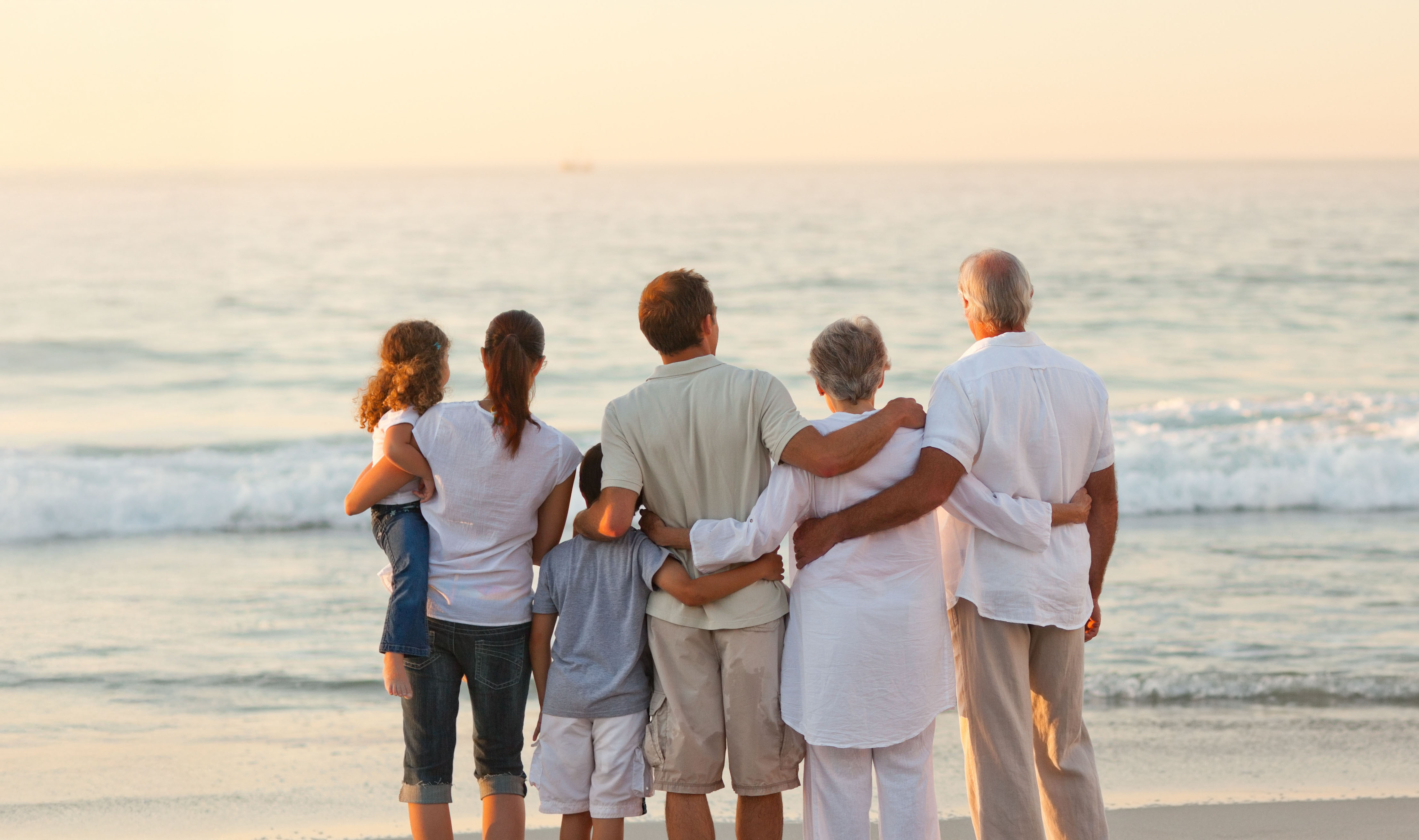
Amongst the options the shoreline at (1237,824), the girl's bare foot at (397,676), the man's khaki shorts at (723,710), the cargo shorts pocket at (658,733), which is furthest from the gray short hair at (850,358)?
the shoreline at (1237,824)

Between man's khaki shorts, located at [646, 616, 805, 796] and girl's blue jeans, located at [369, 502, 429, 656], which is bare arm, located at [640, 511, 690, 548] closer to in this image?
man's khaki shorts, located at [646, 616, 805, 796]

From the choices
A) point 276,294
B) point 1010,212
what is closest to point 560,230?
point 276,294

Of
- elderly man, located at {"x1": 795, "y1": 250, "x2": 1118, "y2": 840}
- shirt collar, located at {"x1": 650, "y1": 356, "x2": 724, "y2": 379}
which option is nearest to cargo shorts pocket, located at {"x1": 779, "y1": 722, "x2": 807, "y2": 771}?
elderly man, located at {"x1": 795, "y1": 250, "x2": 1118, "y2": 840}

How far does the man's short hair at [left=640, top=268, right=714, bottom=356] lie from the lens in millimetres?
2566

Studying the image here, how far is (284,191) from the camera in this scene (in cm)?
4162

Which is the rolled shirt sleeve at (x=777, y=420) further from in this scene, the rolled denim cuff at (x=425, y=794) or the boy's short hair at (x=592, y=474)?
the rolled denim cuff at (x=425, y=794)

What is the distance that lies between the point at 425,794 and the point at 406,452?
81 cm

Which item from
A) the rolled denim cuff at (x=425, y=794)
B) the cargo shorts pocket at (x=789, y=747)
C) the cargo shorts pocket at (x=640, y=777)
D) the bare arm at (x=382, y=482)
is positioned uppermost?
the bare arm at (x=382, y=482)

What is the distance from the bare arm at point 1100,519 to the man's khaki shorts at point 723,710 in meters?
0.76

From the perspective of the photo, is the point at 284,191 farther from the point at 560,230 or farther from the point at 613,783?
the point at 613,783

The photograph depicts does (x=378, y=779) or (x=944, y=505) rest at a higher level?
(x=944, y=505)

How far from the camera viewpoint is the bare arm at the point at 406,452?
2744 millimetres

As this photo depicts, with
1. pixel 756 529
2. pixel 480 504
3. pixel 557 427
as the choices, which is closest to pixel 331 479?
pixel 557 427

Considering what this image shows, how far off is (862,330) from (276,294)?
67.8ft
